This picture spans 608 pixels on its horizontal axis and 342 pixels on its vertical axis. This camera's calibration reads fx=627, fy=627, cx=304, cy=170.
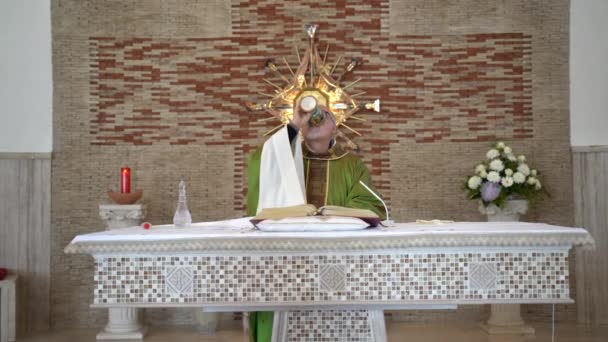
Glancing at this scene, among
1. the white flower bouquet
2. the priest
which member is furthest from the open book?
the white flower bouquet

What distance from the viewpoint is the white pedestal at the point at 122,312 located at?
650cm

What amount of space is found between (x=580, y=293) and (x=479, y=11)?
3406mm

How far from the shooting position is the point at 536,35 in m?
7.23

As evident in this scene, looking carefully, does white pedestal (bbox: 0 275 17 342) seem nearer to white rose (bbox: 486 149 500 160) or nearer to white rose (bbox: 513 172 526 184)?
white rose (bbox: 486 149 500 160)

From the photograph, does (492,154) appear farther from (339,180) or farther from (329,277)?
(329,277)

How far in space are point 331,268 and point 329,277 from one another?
4 centimetres

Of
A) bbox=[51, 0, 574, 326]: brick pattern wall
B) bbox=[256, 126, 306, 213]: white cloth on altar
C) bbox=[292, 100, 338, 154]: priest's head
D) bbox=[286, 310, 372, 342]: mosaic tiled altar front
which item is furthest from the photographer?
bbox=[51, 0, 574, 326]: brick pattern wall

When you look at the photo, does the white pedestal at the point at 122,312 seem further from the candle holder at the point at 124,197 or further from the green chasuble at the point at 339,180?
the green chasuble at the point at 339,180

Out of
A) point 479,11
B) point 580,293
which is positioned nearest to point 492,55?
point 479,11

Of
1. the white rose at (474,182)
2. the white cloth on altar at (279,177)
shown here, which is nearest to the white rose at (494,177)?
the white rose at (474,182)

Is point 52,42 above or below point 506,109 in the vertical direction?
above

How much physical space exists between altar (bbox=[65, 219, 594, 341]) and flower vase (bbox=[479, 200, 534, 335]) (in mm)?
4007

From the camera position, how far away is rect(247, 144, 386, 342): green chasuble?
3.84 metres

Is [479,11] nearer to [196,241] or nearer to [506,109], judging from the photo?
[506,109]
